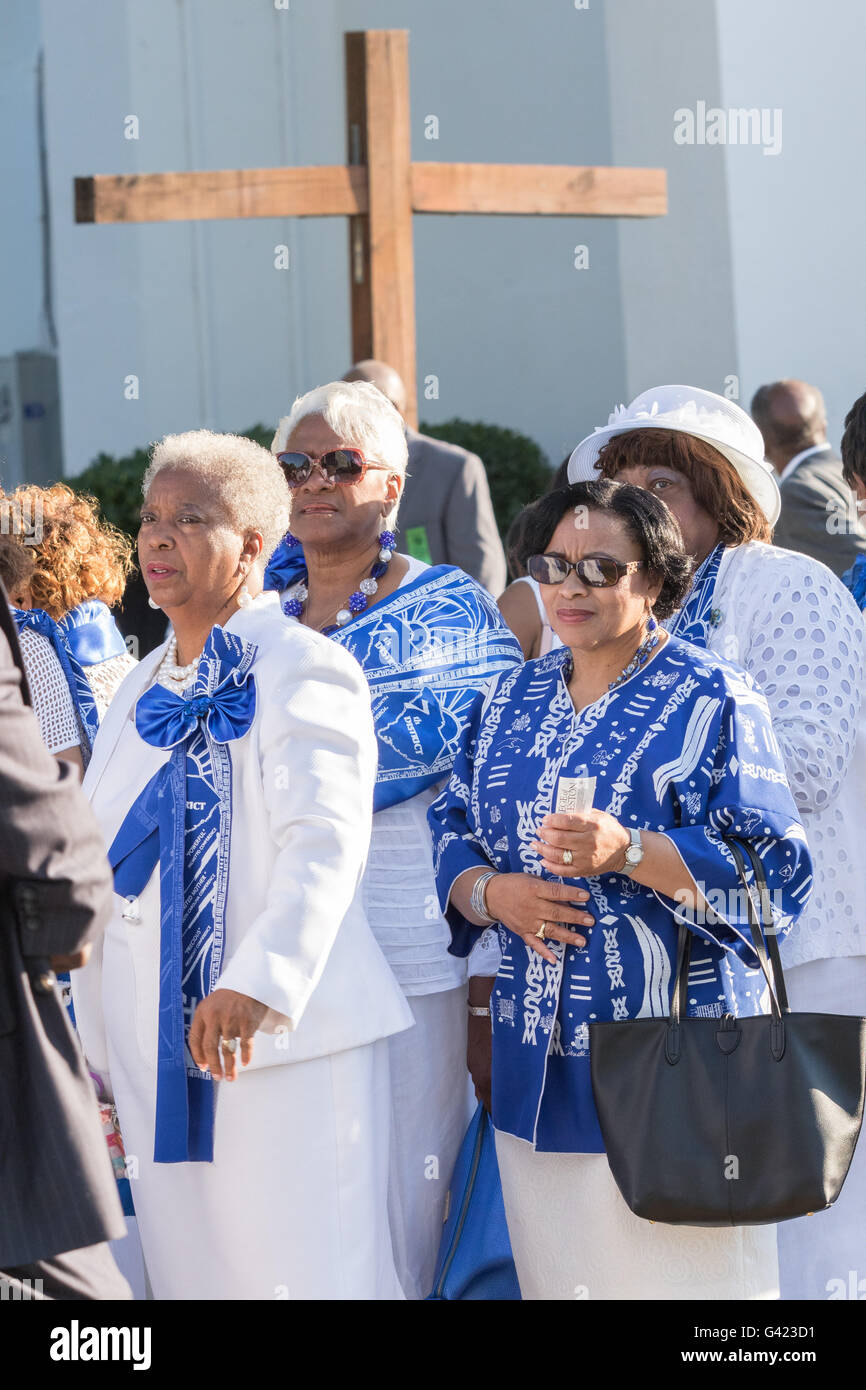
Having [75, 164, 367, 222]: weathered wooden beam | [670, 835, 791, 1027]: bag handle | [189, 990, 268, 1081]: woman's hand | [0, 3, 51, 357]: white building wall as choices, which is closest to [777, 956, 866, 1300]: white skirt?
[670, 835, 791, 1027]: bag handle

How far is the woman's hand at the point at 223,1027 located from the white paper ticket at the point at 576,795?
2.05 feet

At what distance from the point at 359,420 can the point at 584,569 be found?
3.51 feet

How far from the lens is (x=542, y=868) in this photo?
3.10 metres

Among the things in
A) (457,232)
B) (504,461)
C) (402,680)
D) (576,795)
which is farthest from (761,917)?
(457,232)

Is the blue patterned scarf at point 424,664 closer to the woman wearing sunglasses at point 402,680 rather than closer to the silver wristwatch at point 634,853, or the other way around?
the woman wearing sunglasses at point 402,680

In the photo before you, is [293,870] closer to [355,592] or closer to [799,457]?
[355,592]

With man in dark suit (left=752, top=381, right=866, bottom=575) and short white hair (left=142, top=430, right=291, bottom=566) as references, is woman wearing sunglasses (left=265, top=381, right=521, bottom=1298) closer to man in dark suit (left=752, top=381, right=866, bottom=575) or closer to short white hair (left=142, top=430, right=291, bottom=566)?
short white hair (left=142, top=430, right=291, bottom=566)

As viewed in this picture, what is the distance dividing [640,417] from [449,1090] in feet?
5.07

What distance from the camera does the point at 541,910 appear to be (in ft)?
9.86

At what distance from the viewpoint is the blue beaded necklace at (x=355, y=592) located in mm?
3865

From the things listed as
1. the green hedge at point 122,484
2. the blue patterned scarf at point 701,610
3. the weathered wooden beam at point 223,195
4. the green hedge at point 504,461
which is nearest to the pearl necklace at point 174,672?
the blue patterned scarf at point 701,610

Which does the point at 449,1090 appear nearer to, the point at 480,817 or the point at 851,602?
the point at 480,817

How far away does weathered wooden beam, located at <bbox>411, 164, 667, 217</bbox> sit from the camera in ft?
21.9

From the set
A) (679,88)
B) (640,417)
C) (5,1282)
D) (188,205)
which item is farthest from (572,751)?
(679,88)
